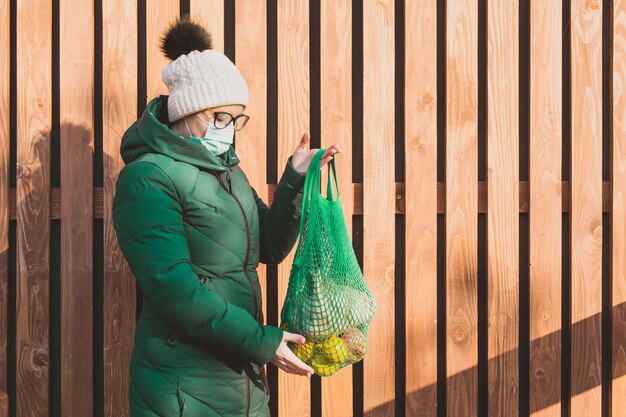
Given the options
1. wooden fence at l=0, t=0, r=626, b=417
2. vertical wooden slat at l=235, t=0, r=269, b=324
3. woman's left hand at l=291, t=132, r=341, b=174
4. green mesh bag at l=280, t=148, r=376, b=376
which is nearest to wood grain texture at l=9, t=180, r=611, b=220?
wooden fence at l=0, t=0, r=626, b=417

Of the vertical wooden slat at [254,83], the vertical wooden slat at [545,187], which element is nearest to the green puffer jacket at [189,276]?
the vertical wooden slat at [254,83]

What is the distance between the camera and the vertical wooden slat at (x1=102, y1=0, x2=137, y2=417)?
2.88 metres

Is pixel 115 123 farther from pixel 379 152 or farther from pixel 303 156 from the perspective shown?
pixel 379 152

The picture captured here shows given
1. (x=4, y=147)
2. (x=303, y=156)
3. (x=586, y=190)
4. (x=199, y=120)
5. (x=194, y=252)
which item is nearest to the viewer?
(x=194, y=252)

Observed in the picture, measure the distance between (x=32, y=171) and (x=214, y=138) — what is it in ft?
3.56

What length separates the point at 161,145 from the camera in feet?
6.99

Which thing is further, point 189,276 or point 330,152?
point 330,152

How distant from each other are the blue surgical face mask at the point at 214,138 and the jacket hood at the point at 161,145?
33 millimetres

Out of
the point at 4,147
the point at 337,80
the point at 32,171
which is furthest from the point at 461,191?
the point at 4,147

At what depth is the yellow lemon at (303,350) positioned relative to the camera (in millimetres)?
2254

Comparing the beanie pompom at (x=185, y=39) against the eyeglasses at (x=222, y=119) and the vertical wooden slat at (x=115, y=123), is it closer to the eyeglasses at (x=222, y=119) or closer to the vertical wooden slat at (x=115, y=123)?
the eyeglasses at (x=222, y=119)

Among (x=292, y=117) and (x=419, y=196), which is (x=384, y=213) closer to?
(x=419, y=196)

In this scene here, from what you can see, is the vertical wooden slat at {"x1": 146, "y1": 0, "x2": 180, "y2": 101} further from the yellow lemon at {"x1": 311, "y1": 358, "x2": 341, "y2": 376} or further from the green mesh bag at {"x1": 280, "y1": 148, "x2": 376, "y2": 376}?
the yellow lemon at {"x1": 311, "y1": 358, "x2": 341, "y2": 376}

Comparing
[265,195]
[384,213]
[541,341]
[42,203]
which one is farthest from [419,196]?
[42,203]
